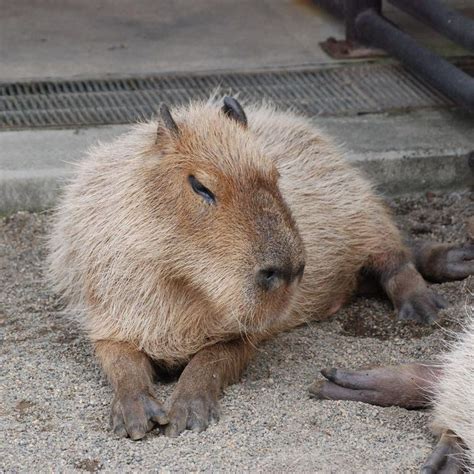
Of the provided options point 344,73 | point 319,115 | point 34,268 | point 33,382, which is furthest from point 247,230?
point 344,73

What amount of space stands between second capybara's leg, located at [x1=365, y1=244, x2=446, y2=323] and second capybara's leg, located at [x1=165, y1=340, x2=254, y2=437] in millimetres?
776

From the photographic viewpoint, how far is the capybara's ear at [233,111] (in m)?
3.94

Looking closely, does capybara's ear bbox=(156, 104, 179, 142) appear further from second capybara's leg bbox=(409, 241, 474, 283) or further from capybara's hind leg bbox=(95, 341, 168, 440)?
second capybara's leg bbox=(409, 241, 474, 283)

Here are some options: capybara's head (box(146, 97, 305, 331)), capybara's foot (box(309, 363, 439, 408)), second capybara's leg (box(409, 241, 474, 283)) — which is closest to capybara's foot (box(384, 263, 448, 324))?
second capybara's leg (box(409, 241, 474, 283))

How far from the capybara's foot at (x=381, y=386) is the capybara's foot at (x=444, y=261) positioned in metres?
1.07

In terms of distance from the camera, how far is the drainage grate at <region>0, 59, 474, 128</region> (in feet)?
19.1

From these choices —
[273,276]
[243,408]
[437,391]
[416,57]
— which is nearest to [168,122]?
[273,276]

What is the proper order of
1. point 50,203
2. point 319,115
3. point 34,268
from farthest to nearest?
point 319,115, point 50,203, point 34,268

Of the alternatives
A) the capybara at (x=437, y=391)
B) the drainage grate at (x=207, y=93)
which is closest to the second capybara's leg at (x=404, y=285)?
the capybara at (x=437, y=391)

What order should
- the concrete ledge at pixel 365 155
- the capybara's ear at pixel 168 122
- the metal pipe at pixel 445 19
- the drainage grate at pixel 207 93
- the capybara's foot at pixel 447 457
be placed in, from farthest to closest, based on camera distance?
the drainage grate at pixel 207 93 → the metal pipe at pixel 445 19 → the concrete ledge at pixel 365 155 → the capybara's ear at pixel 168 122 → the capybara's foot at pixel 447 457

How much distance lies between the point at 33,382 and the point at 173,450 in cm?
68

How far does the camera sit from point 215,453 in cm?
335

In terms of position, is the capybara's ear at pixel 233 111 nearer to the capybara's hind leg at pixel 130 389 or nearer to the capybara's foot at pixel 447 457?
the capybara's hind leg at pixel 130 389

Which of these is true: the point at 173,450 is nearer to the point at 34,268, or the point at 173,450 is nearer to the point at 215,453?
the point at 215,453
